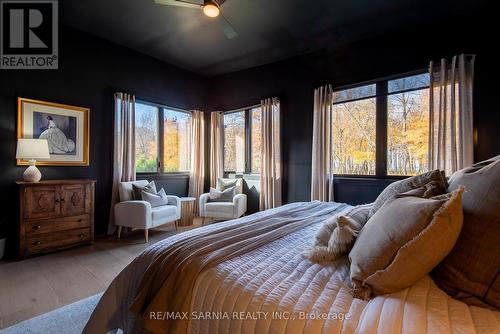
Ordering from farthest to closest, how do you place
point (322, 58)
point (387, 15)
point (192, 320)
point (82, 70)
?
point (322, 58), point (82, 70), point (387, 15), point (192, 320)

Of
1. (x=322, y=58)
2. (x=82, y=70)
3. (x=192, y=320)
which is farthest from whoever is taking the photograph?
(x=322, y=58)

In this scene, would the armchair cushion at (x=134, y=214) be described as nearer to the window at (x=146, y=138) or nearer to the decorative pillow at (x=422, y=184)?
the window at (x=146, y=138)

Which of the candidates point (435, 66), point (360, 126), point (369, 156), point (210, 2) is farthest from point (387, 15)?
point (210, 2)

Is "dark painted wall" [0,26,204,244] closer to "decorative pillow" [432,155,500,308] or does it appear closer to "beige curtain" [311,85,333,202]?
"beige curtain" [311,85,333,202]

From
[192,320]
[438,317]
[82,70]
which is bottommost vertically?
[192,320]

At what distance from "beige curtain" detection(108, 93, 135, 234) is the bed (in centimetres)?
303

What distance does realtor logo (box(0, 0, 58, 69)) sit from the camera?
3018 mm

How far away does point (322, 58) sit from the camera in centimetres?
395

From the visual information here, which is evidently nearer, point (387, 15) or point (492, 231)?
point (492, 231)

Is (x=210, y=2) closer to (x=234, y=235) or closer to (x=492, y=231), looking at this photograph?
(x=234, y=235)

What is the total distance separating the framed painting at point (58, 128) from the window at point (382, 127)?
155 inches

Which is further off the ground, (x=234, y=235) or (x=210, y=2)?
(x=210, y=2)

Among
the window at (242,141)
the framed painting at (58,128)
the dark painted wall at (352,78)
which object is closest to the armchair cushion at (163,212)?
the framed painting at (58,128)

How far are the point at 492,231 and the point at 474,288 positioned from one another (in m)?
0.19
